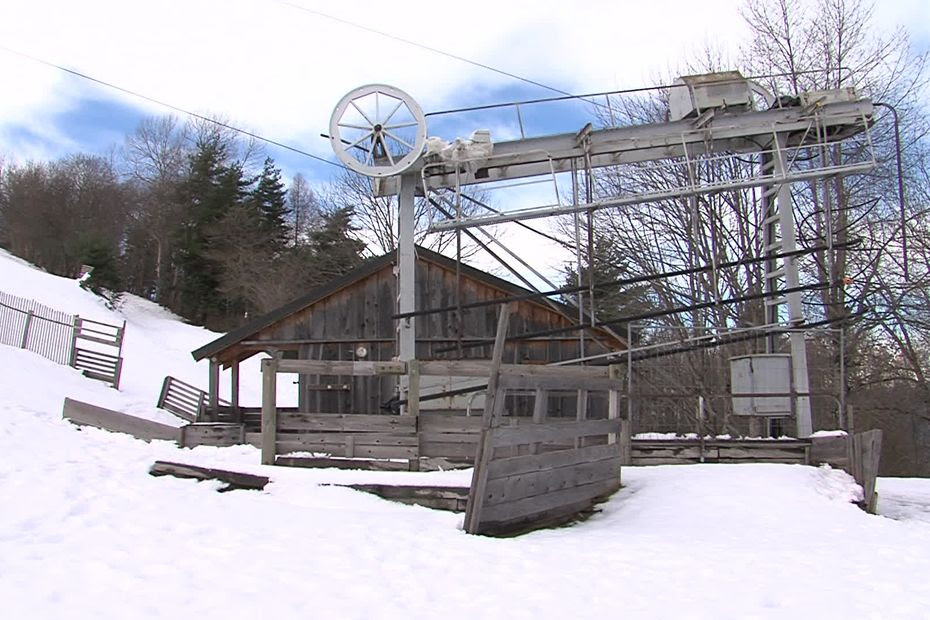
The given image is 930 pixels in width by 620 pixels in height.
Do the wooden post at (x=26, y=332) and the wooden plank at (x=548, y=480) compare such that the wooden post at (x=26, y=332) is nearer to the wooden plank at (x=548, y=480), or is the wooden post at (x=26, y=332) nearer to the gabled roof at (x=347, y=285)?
the gabled roof at (x=347, y=285)

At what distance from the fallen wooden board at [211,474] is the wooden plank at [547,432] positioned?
2.64 m

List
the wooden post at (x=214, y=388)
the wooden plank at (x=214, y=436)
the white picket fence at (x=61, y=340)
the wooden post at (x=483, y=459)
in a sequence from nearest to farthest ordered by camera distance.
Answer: the wooden post at (x=483, y=459)
the wooden plank at (x=214, y=436)
the wooden post at (x=214, y=388)
the white picket fence at (x=61, y=340)

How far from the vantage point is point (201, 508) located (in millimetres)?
7086

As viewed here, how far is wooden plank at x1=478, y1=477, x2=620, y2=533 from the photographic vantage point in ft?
23.1

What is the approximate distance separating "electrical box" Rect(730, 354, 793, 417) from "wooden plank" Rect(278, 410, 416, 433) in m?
4.63

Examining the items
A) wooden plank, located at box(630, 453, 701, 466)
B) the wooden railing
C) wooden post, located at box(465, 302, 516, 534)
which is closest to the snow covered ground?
wooden post, located at box(465, 302, 516, 534)

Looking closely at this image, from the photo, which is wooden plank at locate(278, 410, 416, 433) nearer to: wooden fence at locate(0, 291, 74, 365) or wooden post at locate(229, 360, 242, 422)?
wooden post at locate(229, 360, 242, 422)

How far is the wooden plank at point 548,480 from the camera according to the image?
706 centimetres

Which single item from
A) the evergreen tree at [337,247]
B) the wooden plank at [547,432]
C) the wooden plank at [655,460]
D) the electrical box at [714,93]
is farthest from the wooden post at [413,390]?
the evergreen tree at [337,247]

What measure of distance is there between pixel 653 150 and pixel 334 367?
226 inches

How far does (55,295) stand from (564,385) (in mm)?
37400

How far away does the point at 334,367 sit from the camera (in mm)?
9234

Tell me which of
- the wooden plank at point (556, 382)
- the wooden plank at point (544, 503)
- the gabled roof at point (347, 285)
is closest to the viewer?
the wooden plank at point (544, 503)

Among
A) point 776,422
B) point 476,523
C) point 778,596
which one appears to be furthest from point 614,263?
point 778,596
